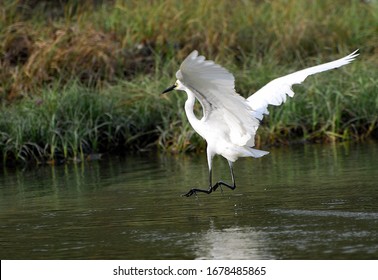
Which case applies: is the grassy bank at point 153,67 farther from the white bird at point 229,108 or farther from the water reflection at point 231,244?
the water reflection at point 231,244

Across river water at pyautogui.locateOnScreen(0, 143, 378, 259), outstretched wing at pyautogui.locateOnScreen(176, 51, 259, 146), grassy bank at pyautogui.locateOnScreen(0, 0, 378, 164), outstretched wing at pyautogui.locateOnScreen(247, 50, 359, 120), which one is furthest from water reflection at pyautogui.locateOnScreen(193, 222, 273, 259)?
grassy bank at pyautogui.locateOnScreen(0, 0, 378, 164)

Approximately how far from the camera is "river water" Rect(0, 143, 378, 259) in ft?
21.4

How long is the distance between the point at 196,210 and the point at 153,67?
773 cm

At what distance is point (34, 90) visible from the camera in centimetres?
1477

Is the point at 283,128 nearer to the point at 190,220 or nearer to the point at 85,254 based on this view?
the point at 190,220

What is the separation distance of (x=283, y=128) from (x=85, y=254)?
720 centimetres

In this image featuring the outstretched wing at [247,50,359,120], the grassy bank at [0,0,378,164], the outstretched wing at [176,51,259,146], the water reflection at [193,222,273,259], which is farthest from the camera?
the grassy bank at [0,0,378,164]

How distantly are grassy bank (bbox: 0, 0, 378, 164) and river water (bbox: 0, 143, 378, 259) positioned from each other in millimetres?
955

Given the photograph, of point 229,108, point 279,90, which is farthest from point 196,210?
point 279,90

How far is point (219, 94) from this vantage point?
25.8 feet

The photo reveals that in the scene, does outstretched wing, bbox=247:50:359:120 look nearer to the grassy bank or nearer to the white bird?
the white bird

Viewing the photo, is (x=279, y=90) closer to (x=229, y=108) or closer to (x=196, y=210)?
(x=229, y=108)

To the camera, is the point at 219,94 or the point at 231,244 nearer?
the point at 231,244

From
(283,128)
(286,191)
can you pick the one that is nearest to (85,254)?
(286,191)
